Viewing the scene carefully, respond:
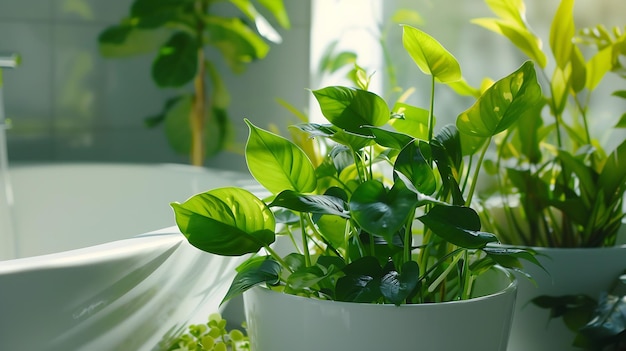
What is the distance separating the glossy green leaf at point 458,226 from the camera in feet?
1.92

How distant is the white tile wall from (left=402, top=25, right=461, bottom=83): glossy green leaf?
1307mm

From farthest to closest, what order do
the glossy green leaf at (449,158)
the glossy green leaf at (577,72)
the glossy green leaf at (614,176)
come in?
the glossy green leaf at (577,72) → the glossy green leaf at (614,176) → the glossy green leaf at (449,158)

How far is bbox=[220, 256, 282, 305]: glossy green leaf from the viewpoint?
2.12 feet

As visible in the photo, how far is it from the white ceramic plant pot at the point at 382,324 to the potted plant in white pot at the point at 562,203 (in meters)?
0.23

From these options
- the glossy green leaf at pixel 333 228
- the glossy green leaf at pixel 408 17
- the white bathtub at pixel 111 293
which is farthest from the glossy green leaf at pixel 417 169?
the glossy green leaf at pixel 408 17

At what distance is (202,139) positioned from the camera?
1797 millimetres

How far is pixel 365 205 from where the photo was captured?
22.4 inches

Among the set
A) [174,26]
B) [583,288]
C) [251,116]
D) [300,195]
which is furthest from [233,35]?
[300,195]

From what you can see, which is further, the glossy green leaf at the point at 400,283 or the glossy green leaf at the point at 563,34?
the glossy green leaf at the point at 563,34

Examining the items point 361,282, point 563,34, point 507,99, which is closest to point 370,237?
point 361,282

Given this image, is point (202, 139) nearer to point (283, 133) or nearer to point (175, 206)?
point (283, 133)

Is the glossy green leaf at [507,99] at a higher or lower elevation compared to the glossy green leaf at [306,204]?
higher

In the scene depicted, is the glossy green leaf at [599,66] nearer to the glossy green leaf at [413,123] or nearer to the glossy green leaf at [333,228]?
Answer: the glossy green leaf at [413,123]

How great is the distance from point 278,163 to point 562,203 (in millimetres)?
405
